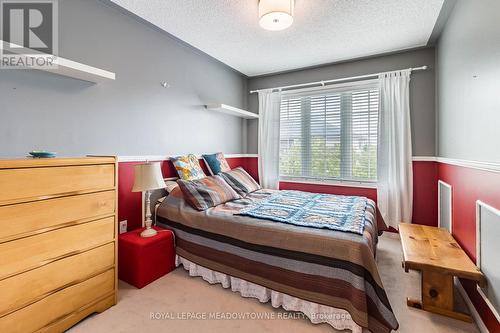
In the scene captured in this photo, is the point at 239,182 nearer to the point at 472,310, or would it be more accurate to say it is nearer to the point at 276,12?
the point at 276,12

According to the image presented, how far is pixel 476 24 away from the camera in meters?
1.63

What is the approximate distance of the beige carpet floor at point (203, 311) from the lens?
4.95ft

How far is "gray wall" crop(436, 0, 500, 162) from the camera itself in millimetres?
1380

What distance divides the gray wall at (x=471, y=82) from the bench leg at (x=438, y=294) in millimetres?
907

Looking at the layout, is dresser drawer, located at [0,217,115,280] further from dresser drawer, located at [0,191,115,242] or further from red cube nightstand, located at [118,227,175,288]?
red cube nightstand, located at [118,227,175,288]

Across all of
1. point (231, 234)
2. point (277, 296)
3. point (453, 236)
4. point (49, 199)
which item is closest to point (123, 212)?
point (49, 199)

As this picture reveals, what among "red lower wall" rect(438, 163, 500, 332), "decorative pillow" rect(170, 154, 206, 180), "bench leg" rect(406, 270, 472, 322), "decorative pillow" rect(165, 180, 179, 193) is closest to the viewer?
"red lower wall" rect(438, 163, 500, 332)

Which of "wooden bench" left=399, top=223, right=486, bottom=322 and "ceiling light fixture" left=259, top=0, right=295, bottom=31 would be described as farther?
"ceiling light fixture" left=259, top=0, right=295, bottom=31

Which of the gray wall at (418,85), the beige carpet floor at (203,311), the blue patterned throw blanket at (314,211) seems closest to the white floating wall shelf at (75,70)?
the blue patterned throw blanket at (314,211)

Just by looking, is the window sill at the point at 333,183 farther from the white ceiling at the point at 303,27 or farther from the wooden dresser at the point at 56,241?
the wooden dresser at the point at 56,241

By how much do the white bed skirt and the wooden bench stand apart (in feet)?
1.94

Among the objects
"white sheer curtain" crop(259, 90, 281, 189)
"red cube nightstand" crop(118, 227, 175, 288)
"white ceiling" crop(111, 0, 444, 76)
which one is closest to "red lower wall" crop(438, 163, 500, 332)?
"white ceiling" crop(111, 0, 444, 76)

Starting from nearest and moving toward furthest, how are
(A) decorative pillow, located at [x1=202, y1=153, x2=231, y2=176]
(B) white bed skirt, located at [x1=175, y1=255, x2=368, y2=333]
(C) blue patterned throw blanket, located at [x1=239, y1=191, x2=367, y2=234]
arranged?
(B) white bed skirt, located at [x1=175, y1=255, x2=368, y2=333], (C) blue patterned throw blanket, located at [x1=239, y1=191, x2=367, y2=234], (A) decorative pillow, located at [x1=202, y1=153, x2=231, y2=176]

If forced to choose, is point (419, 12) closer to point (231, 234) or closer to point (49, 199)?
point (231, 234)
